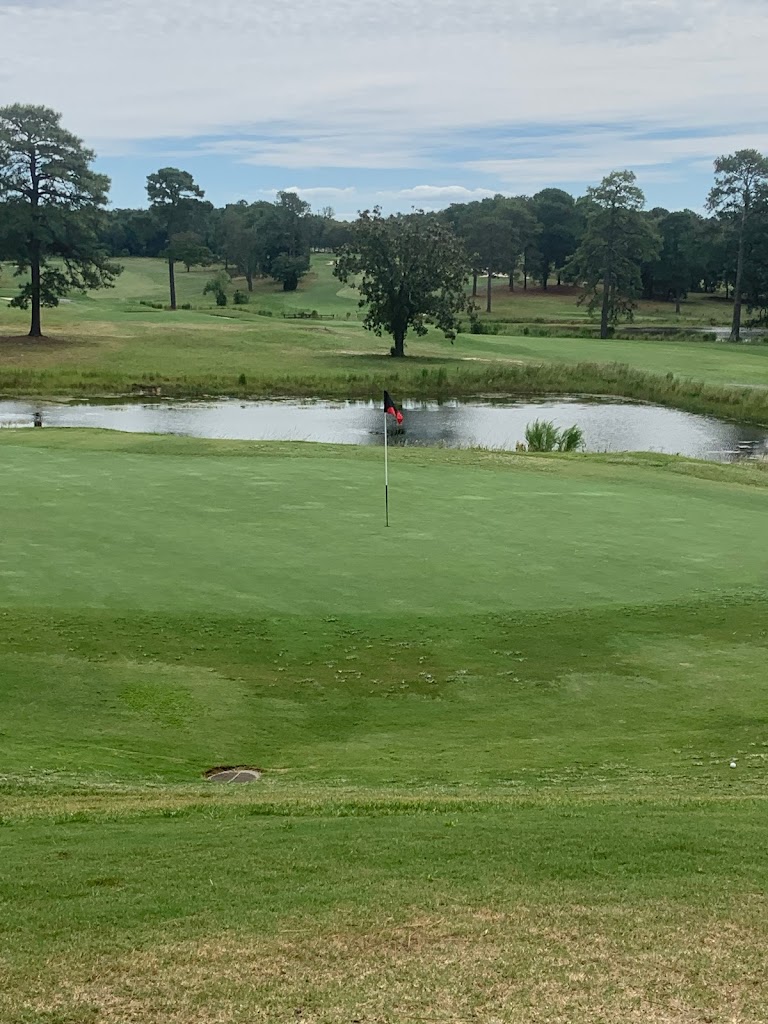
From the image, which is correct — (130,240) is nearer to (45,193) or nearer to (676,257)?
(676,257)

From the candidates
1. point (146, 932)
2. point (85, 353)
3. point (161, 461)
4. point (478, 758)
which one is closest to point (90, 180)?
point (85, 353)

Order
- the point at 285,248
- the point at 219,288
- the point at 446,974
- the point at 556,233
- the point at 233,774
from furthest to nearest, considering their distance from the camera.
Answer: the point at 556,233 → the point at 285,248 → the point at 219,288 → the point at 233,774 → the point at 446,974

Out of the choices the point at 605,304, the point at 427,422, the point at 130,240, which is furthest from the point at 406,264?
the point at 130,240

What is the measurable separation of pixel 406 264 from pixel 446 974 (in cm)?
5941

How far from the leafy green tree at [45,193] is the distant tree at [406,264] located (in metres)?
15.0

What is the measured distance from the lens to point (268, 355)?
220 feet

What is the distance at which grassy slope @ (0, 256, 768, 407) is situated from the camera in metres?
58.9

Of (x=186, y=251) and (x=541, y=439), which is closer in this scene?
(x=541, y=439)

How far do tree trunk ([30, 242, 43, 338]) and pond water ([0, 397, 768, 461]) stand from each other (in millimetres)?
15696

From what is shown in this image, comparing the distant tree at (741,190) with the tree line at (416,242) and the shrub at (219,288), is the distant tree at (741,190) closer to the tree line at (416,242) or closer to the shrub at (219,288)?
the tree line at (416,242)

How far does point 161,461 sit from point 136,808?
17.9 metres

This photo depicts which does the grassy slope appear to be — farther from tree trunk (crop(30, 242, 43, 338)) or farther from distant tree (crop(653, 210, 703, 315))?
distant tree (crop(653, 210, 703, 315))

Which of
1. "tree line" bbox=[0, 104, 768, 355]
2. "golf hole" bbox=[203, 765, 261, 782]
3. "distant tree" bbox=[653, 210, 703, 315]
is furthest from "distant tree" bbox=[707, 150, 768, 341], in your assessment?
"golf hole" bbox=[203, 765, 261, 782]

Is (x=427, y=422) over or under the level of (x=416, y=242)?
under
